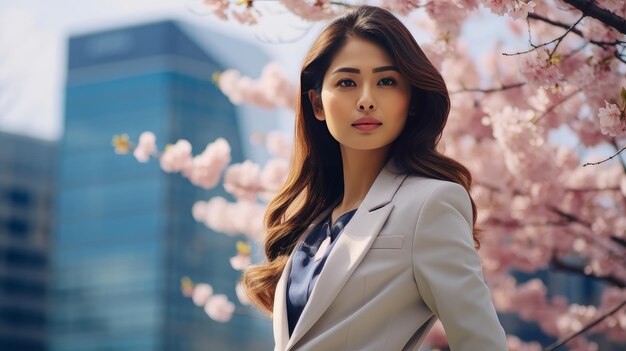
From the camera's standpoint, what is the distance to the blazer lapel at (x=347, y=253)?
86.8 inches

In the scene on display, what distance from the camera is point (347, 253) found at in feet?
7.37

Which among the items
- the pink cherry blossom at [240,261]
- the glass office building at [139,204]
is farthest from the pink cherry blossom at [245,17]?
the glass office building at [139,204]

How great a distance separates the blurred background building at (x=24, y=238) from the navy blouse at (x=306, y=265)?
175 feet

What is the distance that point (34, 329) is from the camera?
5516 centimetres

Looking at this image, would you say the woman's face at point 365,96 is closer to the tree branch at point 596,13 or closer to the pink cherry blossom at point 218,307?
the tree branch at point 596,13

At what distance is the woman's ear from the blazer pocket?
48cm

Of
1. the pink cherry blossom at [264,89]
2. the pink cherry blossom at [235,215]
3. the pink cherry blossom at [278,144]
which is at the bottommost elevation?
the pink cherry blossom at [235,215]

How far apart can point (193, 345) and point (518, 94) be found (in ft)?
150

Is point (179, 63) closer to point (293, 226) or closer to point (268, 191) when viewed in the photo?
point (268, 191)

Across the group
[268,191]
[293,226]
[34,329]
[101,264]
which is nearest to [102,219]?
[101,264]

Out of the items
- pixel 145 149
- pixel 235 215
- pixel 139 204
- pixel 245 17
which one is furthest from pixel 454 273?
pixel 139 204

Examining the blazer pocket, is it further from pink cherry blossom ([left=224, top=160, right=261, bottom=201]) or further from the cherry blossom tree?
pink cherry blossom ([left=224, top=160, right=261, bottom=201])

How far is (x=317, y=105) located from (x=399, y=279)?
0.61 meters

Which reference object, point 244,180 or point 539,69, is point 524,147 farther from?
point 244,180
